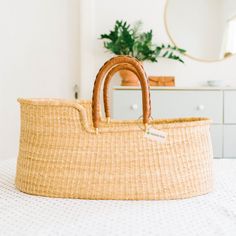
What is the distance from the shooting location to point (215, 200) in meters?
1.11

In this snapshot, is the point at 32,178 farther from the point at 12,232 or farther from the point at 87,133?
the point at 12,232

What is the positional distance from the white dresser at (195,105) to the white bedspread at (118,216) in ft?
5.87

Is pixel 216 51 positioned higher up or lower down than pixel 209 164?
higher up

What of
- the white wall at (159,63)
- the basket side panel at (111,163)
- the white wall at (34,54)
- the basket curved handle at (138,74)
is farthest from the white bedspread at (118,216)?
the white wall at (34,54)

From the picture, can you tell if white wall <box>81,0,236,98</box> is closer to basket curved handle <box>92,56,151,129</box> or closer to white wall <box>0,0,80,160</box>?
white wall <box>0,0,80,160</box>

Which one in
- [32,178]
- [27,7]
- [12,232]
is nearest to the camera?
[12,232]

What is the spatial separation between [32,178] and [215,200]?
494 mm

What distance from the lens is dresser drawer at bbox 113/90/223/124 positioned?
9.75 feet

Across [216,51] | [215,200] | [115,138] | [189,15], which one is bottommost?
[215,200]

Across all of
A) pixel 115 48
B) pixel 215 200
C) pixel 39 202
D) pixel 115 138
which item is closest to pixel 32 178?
pixel 39 202

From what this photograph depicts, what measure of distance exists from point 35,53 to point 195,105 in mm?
1467

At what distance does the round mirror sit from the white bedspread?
7.80 feet

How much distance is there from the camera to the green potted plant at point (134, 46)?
3.19 metres

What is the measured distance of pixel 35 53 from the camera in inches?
144
